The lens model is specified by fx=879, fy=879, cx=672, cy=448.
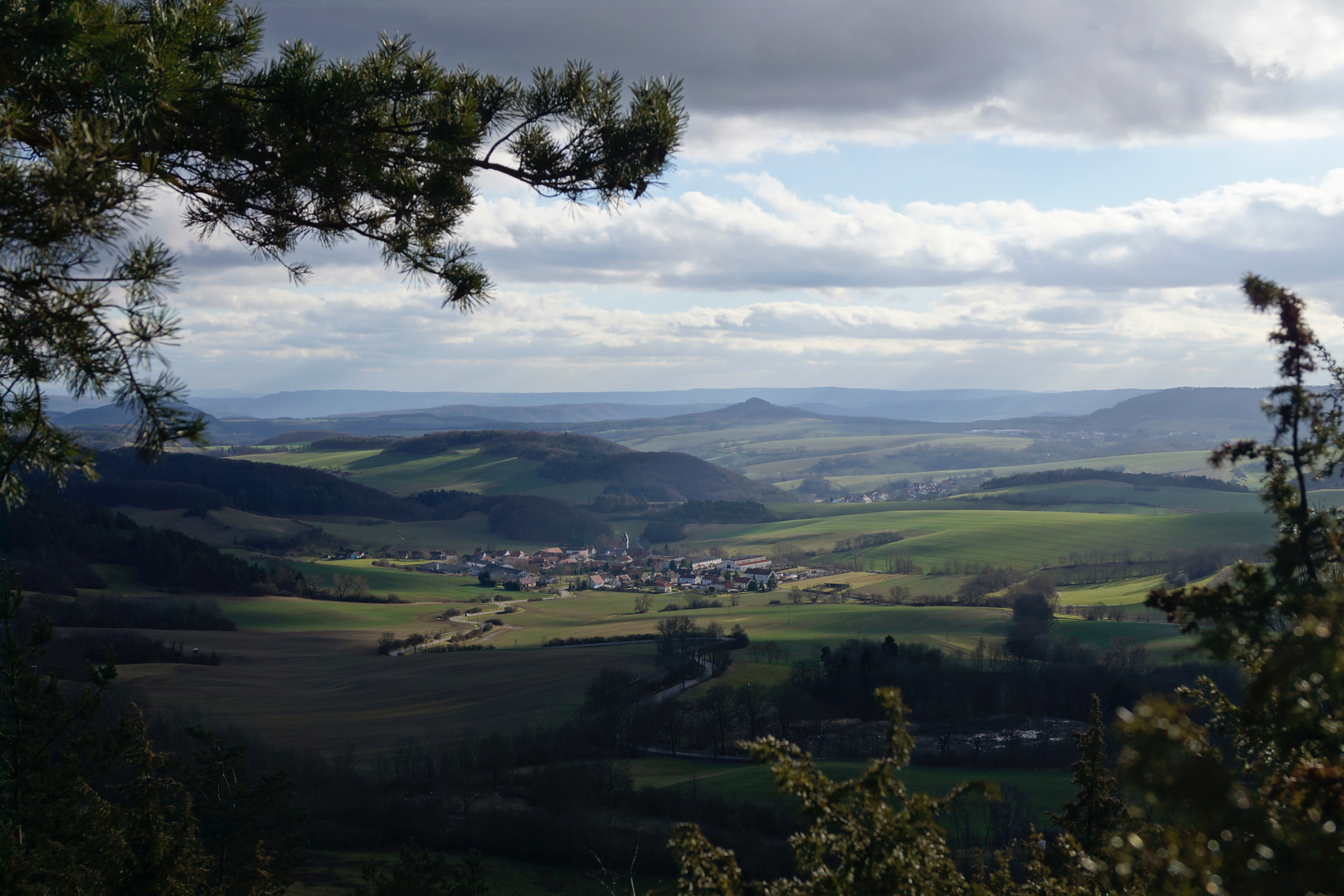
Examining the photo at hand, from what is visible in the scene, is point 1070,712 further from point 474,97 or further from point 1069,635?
point 474,97

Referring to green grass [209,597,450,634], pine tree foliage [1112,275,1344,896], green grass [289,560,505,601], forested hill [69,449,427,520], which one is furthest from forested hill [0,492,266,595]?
pine tree foliage [1112,275,1344,896]

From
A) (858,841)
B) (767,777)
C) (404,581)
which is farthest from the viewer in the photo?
(404,581)

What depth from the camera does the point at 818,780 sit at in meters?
5.07

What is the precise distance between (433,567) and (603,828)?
9456 centimetres

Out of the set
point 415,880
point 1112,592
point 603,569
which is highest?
point 415,880

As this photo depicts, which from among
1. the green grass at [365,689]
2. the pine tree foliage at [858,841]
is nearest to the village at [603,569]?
the green grass at [365,689]

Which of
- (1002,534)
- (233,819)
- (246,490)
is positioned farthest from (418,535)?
(233,819)

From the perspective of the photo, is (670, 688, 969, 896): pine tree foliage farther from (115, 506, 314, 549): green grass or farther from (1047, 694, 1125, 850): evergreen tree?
(115, 506, 314, 549): green grass

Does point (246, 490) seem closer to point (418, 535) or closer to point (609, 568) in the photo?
point (418, 535)

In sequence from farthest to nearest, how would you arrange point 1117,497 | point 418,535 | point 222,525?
point 1117,497, point 418,535, point 222,525

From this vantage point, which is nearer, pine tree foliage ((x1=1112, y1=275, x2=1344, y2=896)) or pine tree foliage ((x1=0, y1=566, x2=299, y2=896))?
pine tree foliage ((x1=1112, y1=275, x2=1344, y2=896))

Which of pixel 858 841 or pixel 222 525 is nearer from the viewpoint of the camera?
pixel 858 841

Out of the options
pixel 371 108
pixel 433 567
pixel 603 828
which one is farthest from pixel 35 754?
pixel 433 567

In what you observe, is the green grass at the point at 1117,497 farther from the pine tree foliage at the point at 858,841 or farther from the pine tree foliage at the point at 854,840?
the pine tree foliage at the point at 854,840
